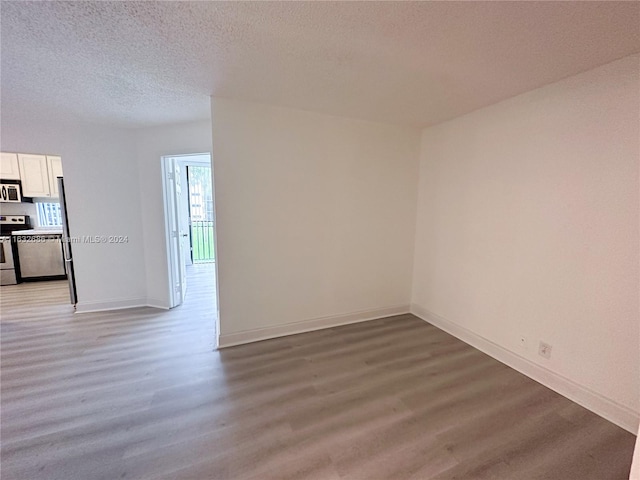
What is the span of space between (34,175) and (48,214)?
83 cm

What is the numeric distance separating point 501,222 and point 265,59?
2.47 metres

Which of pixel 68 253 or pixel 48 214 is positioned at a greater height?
pixel 48 214

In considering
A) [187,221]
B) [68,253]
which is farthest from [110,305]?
[187,221]

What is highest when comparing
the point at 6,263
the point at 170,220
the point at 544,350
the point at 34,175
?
the point at 34,175

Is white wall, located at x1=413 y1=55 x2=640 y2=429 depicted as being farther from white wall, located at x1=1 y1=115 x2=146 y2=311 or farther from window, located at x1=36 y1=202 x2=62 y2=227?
window, located at x1=36 y1=202 x2=62 y2=227

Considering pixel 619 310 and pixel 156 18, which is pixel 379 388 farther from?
pixel 156 18

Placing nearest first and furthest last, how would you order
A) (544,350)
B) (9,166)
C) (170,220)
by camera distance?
(544,350)
(170,220)
(9,166)

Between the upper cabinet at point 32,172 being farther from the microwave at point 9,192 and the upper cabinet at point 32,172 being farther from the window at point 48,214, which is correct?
the window at point 48,214

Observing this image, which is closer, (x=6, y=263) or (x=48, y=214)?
(x=6, y=263)

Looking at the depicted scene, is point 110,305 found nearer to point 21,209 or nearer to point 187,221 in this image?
point 187,221

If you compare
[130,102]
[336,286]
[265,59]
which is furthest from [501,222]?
[130,102]

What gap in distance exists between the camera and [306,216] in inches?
115

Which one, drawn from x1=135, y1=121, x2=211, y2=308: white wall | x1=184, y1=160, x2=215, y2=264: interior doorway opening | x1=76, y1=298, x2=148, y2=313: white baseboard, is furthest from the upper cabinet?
x1=76, y1=298, x2=148, y2=313: white baseboard

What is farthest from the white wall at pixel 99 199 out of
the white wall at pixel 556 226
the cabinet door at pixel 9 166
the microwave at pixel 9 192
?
the white wall at pixel 556 226
